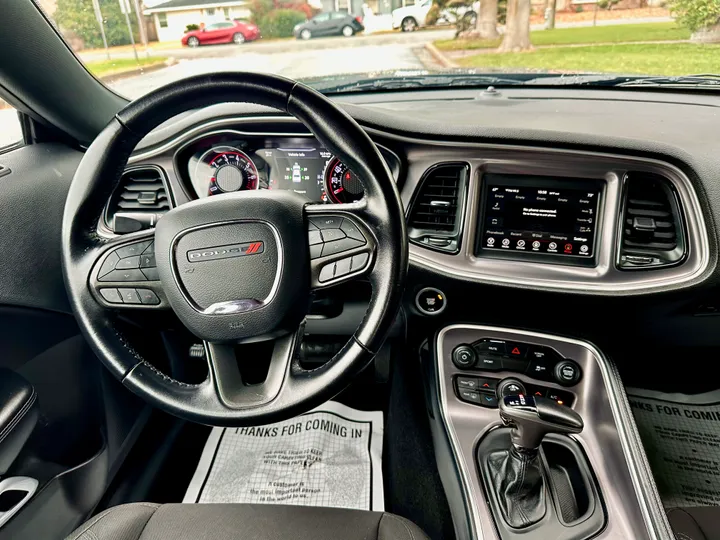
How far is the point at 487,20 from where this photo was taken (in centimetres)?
165

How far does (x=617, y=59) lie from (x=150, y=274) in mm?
1462

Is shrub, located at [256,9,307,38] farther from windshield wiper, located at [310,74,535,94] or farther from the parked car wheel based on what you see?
the parked car wheel

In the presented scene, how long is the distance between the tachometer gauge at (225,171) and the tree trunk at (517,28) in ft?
2.96

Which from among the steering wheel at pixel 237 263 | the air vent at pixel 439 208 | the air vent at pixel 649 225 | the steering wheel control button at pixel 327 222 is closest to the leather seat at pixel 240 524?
the steering wheel at pixel 237 263

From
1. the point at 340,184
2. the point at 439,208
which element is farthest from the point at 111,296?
the point at 439,208

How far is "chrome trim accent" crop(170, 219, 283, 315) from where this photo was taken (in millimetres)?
947

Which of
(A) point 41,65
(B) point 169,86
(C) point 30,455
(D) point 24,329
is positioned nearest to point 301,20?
(A) point 41,65

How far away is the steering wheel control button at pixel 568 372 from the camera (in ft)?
4.77

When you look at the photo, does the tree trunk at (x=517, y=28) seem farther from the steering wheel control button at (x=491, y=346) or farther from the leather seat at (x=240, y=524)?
the leather seat at (x=240, y=524)

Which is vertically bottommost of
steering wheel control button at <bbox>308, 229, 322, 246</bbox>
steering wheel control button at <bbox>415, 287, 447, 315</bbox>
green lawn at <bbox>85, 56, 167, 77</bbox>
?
steering wheel control button at <bbox>415, 287, 447, 315</bbox>

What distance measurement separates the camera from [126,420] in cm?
164

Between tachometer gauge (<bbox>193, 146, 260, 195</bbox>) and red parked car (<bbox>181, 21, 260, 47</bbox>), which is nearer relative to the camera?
tachometer gauge (<bbox>193, 146, 260, 195</bbox>)

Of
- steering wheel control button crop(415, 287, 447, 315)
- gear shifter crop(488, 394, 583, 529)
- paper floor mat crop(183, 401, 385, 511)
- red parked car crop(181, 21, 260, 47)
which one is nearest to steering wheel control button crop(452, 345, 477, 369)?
steering wheel control button crop(415, 287, 447, 315)

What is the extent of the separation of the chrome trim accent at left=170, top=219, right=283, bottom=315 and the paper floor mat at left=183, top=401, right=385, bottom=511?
2.72 feet
